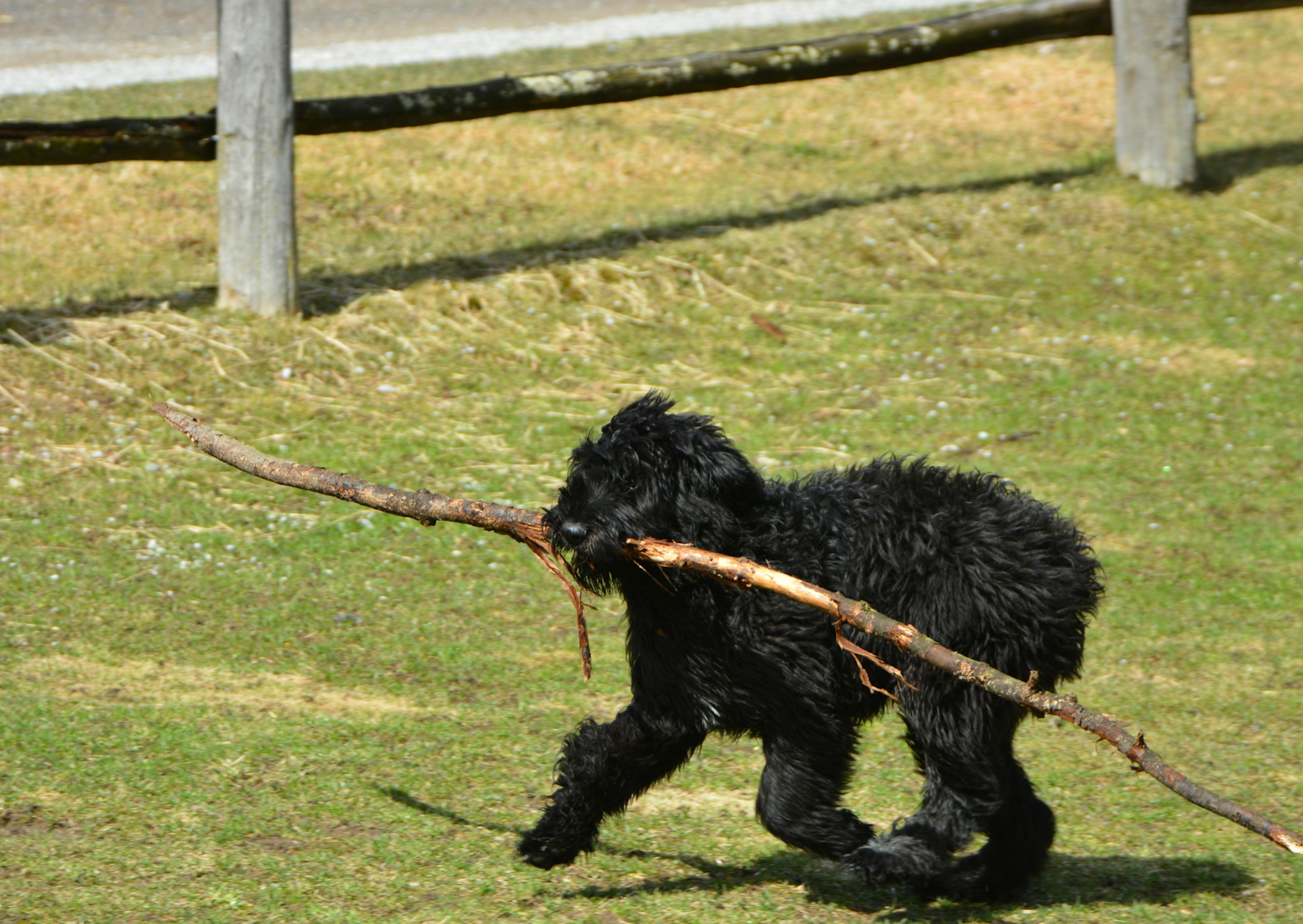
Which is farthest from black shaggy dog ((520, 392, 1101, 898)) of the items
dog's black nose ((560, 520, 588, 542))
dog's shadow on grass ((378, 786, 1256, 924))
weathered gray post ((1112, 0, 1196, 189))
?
weathered gray post ((1112, 0, 1196, 189))

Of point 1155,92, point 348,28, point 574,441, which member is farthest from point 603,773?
point 348,28

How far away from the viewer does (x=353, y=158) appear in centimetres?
1242

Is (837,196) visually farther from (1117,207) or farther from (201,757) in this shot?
(201,757)

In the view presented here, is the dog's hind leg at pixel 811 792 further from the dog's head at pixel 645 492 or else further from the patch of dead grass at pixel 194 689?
the patch of dead grass at pixel 194 689

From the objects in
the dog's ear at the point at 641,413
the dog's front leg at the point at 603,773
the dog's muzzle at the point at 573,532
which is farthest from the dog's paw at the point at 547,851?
the dog's ear at the point at 641,413

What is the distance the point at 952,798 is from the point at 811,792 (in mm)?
472

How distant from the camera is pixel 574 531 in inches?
169

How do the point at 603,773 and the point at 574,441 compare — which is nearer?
the point at 603,773

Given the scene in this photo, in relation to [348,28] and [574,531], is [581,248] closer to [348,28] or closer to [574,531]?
[348,28]

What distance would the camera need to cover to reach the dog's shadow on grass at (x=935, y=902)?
15.1 feet

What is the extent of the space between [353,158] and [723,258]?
355 centimetres

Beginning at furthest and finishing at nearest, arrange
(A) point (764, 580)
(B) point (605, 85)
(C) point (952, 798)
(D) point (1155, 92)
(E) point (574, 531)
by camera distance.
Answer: (D) point (1155, 92), (B) point (605, 85), (C) point (952, 798), (E) point (574, 531), (A) point (764, 580)

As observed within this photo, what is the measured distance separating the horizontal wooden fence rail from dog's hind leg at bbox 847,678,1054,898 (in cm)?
706

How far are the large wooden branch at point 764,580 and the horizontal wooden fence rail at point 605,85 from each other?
4.85 metres
